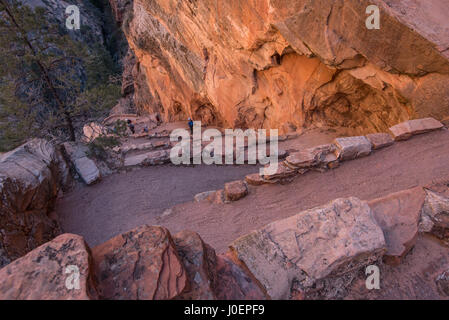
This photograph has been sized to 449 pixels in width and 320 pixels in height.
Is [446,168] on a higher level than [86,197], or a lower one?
higher

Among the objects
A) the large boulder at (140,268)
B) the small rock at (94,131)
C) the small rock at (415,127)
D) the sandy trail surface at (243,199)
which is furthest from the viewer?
the small rock at (94,131)

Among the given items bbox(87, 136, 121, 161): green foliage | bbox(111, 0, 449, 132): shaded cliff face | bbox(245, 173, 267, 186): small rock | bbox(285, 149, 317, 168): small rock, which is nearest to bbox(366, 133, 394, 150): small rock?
bbox(111, 0, 449, 132): shaded cliff face

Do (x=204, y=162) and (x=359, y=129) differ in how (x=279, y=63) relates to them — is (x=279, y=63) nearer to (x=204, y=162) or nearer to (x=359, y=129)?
(x=359, y=129)

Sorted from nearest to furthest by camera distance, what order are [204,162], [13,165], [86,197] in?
1. [13,165]
2. [86,197]
3. [204,162]

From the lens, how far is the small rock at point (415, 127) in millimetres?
5484

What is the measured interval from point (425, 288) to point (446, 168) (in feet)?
10.8

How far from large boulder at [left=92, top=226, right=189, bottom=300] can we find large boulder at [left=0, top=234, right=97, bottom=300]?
138mm

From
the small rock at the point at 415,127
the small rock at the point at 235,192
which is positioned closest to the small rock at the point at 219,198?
the small rock at the point at 235,192

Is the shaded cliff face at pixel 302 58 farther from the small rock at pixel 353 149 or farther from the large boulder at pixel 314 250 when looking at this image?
the large boulder at pixel 314 250

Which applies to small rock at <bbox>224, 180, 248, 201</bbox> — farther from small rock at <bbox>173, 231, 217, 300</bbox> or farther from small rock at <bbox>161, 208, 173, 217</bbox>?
small rock at <bbox>173, 231, 217, 300</bbox>

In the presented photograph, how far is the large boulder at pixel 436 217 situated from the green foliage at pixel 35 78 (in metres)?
9.13

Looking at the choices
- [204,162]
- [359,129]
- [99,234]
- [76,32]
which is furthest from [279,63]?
[76,32]

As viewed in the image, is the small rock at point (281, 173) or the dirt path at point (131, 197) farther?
the dirt path at point (131, 197)

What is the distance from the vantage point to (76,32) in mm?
26750
